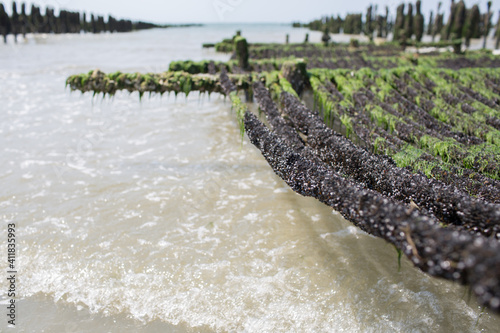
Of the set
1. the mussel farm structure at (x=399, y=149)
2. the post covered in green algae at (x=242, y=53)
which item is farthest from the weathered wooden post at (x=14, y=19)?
the mussel farm structure at (x=399, y=149)

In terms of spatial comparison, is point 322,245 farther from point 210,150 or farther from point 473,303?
point 210,150

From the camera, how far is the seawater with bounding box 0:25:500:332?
4176 mm

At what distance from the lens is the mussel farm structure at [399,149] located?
1852mm

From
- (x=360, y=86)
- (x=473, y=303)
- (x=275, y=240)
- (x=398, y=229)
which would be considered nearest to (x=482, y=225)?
(x=398, y=229)

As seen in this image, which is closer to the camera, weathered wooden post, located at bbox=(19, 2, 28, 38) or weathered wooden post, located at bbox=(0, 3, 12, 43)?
weathered wooden post, located at bbox=(0, 3, 12, 43)

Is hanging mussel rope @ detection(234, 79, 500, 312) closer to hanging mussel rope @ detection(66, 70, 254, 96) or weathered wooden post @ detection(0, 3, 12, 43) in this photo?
hanging mussel rope @ detection(66, 70, 254, 96)

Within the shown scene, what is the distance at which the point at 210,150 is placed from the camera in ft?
33.6

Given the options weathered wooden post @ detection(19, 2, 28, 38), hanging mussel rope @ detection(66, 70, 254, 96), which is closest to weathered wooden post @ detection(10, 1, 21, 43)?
weathered wooden post @ detection(19, 2, 28, 38)

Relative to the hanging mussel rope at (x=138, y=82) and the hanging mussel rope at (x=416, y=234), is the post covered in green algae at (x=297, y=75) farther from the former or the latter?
the hanging mussel rope at (x=416, y=234)

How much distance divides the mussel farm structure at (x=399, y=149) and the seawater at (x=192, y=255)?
5.85 feet

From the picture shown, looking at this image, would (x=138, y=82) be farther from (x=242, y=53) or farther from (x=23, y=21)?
(x=23, y=21)

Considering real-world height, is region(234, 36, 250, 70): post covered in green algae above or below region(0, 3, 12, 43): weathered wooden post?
below

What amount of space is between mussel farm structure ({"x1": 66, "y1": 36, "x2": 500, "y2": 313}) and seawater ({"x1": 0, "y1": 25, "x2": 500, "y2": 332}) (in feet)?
5.85

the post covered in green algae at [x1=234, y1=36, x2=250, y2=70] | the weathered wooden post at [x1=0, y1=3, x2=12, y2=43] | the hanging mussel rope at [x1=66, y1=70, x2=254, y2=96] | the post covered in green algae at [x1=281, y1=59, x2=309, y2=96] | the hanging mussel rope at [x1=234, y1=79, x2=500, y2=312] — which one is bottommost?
the hanging mussel rope at [x1=234, y1=79, x2=500, y2=312]
